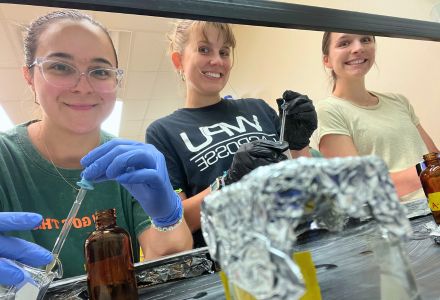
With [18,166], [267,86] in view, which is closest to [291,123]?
[18,166]

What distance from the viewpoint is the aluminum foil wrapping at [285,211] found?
0.18m

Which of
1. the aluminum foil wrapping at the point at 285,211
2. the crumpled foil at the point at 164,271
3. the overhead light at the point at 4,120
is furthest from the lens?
the overhead light at the point at 4,120

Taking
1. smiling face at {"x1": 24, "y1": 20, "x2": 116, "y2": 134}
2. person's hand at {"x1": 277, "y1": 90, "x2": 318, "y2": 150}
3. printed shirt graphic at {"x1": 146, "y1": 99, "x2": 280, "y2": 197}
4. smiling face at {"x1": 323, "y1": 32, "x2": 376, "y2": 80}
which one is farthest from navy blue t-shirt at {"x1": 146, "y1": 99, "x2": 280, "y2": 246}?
smiling face at {"x1": 323, "y1": 32, "x2": 376, "y2": 80}

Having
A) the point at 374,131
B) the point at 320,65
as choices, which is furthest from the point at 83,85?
the point at 320,65

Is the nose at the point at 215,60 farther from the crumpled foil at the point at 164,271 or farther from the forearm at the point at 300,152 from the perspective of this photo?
the crumpled foil at the point at 164,271

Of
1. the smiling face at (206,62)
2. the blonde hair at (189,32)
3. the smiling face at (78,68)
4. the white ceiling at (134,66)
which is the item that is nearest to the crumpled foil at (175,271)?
the smiling face at (78,68)

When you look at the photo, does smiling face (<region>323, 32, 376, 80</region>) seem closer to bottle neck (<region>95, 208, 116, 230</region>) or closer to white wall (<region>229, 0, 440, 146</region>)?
white wall (<region>229, 0, 440, 146</region>)

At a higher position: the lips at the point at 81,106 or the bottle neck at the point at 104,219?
the lips at the point at 81,106

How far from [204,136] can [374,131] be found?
624mm

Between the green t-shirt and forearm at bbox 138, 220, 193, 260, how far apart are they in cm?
5

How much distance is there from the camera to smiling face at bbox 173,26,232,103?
1.11 meters

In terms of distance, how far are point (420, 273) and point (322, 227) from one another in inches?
11.6

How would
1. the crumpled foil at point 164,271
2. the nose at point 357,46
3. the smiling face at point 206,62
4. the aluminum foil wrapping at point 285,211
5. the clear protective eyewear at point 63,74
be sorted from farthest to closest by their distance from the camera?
the nose at point 357,46, the smiling face at point 206,62, the clear protective eyewear at point 63,74, the crumpled foil at point 164,271, the aluminum foil wrapping at point 285,211

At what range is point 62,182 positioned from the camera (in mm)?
872
